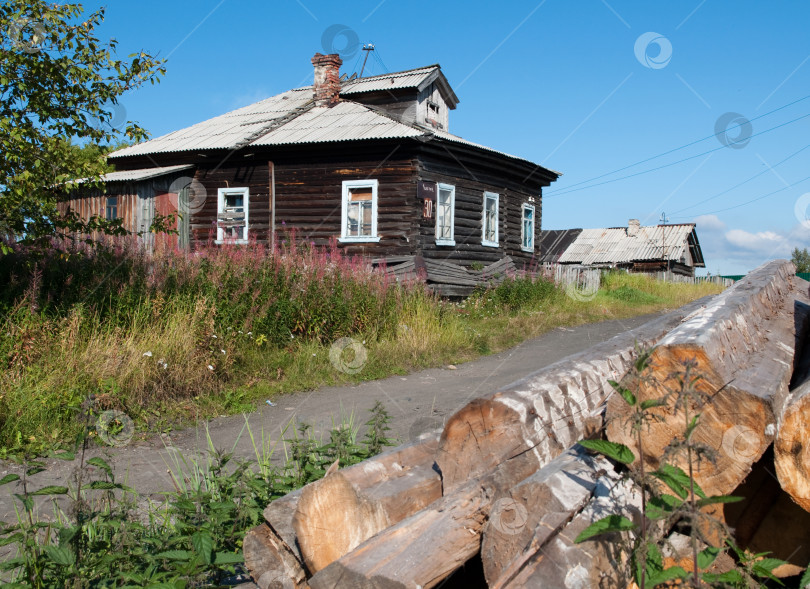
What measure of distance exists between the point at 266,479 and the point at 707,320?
2482 mm

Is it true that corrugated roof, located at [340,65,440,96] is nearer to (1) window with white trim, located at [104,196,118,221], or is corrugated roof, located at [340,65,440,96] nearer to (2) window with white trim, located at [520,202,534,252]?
(2) window with white trim, located at [520,202,534,252]

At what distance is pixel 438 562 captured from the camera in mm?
2098

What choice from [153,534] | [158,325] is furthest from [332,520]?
[158,325]

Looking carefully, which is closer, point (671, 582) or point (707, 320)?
point (671, 582)

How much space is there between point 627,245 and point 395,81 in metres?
25.6

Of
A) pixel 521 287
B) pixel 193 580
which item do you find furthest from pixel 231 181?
pixel 193 580

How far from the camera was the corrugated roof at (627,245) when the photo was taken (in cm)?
3759

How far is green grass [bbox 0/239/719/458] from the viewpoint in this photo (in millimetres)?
5691

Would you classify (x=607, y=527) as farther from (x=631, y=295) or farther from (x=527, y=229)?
(x=631, y=295)

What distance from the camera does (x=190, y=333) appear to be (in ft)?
22.4

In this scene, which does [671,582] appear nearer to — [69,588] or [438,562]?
[438,562]

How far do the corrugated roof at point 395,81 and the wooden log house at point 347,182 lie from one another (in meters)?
0.05

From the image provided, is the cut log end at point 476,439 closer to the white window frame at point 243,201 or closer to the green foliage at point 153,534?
the green foliage at point 153,534

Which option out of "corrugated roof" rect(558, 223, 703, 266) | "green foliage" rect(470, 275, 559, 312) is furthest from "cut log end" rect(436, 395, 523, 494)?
"corrugated roof" rect(558, 223, 703, 266)
